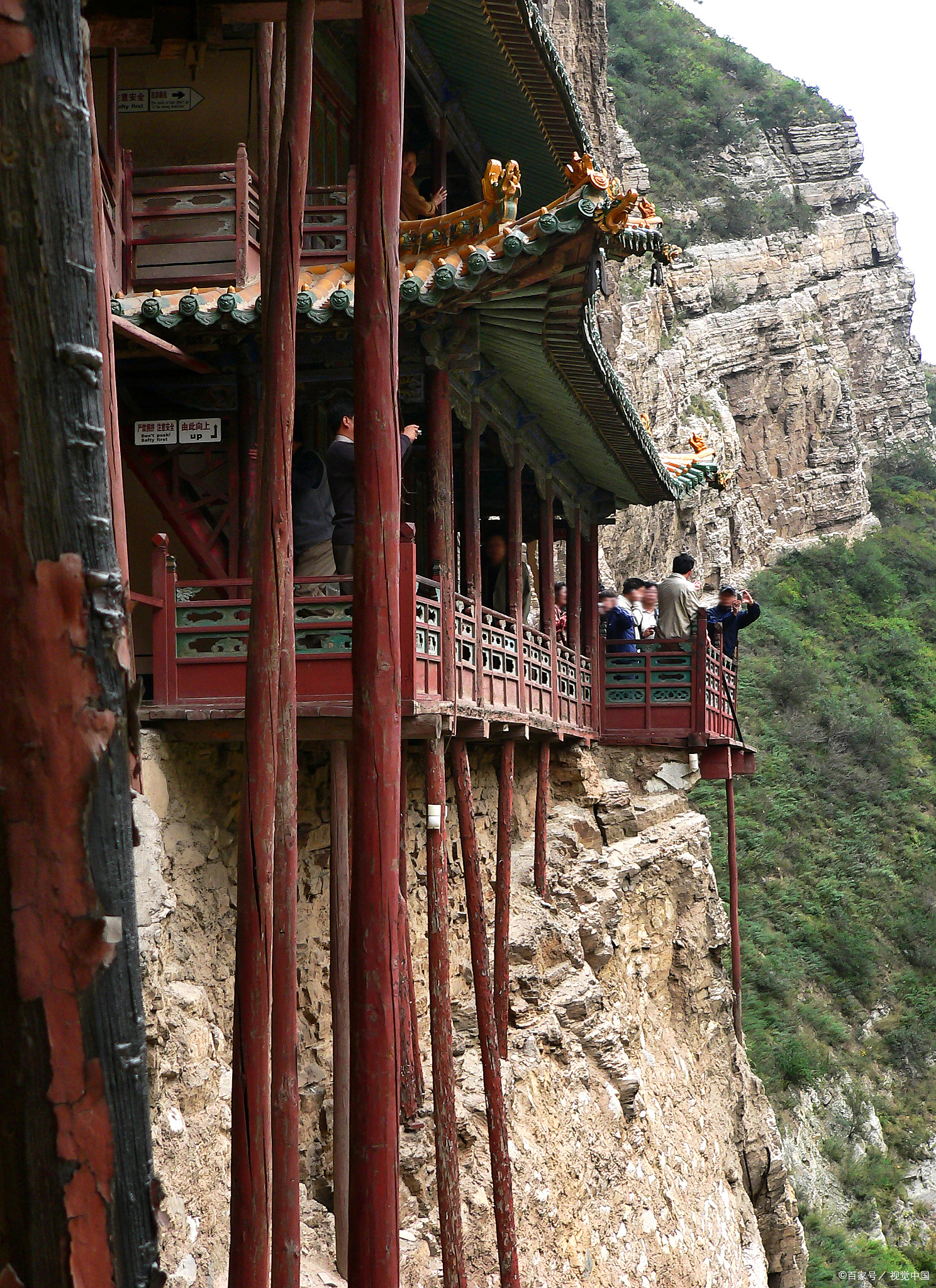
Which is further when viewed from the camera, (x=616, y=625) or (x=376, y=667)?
(x=616, y=625)

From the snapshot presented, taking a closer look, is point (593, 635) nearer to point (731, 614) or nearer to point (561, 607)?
point (561, 607)

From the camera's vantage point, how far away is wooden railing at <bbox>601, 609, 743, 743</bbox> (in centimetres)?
1337

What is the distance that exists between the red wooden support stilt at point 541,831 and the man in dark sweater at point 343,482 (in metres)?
4.18

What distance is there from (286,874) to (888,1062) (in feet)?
74.9

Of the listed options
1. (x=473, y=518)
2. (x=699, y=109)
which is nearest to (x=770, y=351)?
(x=699, y=109)

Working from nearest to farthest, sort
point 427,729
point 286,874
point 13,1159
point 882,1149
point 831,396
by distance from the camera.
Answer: point 13,1159 → point 286,874 → point 427,729 → point 882,1149 → point 831,396

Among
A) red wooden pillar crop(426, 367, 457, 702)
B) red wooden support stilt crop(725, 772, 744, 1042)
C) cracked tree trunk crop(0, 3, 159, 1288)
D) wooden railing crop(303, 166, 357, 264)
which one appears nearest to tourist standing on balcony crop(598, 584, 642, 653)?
red wooden support stilt crop(725, 772, 744, 1042)

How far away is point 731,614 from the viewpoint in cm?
1466

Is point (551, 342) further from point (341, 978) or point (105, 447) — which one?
point (105, 447)

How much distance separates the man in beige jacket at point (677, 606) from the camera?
1383cm

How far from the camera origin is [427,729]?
6828 mm

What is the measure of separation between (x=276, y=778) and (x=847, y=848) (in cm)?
2623

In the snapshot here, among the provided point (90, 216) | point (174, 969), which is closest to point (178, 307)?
point (174, 969)

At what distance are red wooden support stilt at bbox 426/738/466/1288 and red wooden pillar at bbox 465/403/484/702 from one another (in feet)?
4.90
